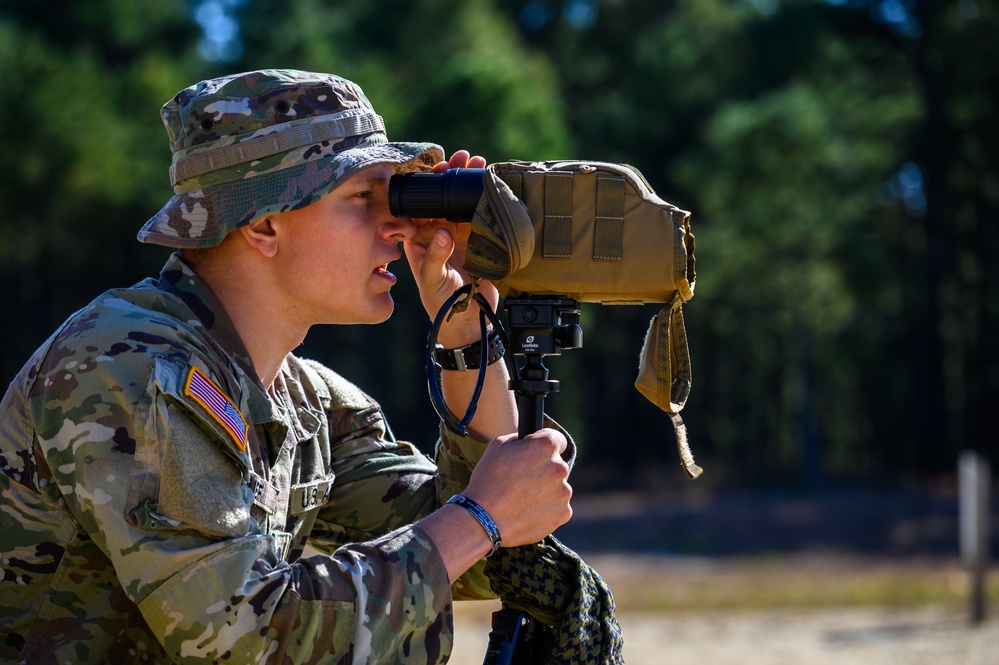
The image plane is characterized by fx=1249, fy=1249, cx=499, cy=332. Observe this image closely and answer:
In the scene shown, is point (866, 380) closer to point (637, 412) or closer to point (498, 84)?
point (637, 412)

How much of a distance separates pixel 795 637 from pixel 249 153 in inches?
331

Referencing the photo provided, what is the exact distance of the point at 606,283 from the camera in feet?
6.92

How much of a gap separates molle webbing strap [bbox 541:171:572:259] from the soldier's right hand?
32cm

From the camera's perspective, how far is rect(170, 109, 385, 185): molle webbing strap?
2109 millimetres

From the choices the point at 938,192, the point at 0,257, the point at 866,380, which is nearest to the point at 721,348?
the point at 866,380

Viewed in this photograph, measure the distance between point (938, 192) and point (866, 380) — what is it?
46.4 feet

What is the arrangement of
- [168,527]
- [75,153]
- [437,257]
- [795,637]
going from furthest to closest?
[75,153] < [795,637] < [437,257] < [168,527]

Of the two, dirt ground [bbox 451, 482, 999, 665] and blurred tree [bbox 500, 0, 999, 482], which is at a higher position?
blurred tree [bbox 500, 0, 999, 482]

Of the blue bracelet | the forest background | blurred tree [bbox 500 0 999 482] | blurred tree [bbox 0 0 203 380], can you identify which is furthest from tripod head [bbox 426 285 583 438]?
blurred tree [bbox 500 0 999 482]

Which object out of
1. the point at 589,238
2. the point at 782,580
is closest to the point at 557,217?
the point at 589,238

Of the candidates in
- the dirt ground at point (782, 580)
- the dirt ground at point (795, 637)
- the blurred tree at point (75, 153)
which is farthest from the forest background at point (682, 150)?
the dirt ground at point (795, 637)

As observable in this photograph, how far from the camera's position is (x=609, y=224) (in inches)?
82.6

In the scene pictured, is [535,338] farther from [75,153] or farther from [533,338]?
[75,153]

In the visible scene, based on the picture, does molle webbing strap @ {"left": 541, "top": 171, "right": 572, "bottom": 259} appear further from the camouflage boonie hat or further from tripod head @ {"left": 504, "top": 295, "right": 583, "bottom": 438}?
the camouflage boonie hat
